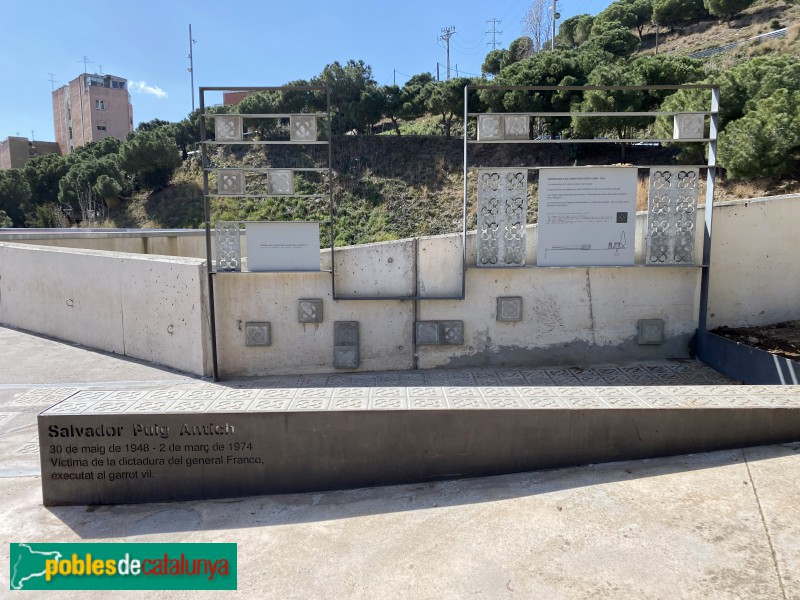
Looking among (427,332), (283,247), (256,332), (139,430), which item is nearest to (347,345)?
(427,332)

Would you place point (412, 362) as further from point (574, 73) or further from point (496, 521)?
point (574, 73)

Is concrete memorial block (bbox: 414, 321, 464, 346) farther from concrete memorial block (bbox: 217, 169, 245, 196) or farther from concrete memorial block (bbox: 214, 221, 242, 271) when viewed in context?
concrete memorial block (bbox: 217, 169, 245, 196)

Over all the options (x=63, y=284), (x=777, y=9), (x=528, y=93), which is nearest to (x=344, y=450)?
(x=63, y=284)

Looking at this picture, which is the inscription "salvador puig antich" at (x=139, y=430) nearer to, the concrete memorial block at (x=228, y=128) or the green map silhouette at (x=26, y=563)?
the green map silhouette at (x=26, y=563)

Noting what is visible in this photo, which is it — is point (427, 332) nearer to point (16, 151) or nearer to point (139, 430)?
point (139, 430)

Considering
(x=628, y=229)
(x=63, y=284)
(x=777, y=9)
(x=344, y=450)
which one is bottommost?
(x=344, y=450)

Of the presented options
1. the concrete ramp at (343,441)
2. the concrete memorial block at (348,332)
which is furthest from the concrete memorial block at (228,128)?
the concrete ramp at (343,441)

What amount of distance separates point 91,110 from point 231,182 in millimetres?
72830

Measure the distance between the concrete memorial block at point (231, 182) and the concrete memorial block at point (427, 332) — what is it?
97.0 inches

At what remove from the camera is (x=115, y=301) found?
7.50 meters

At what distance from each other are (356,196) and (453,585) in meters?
33.4

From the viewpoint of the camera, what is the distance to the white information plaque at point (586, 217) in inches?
255

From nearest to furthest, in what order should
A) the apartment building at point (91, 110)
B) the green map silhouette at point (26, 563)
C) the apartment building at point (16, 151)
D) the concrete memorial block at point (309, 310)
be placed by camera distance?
1. the green map silhouette at point (26, 563)
2. the concrete memorial block at point (309, 310)
3. the apartment building at point (16, 151)
4. the apartment building at point (91, 110)

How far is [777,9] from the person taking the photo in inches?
1709
